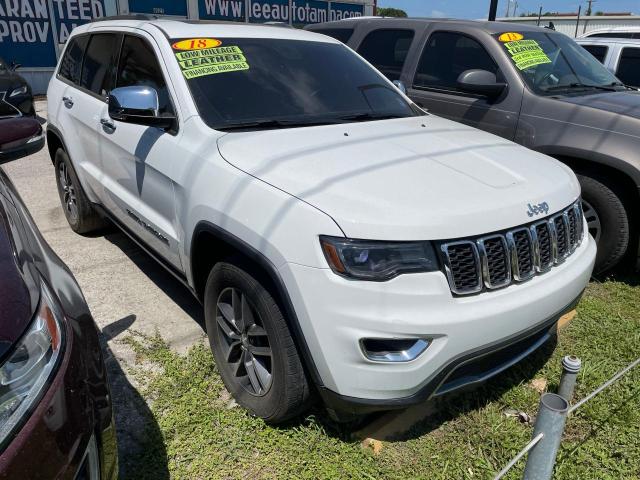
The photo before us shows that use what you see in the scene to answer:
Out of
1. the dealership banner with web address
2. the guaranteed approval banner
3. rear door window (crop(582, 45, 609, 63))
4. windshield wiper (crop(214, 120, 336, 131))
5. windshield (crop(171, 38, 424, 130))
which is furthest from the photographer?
the dealership banner with web address

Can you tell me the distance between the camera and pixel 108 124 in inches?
140

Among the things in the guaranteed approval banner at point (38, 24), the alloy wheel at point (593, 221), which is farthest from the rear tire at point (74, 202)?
the guaranteed approval banner at point (38, 24)

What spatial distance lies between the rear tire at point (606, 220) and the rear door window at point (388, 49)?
220cm

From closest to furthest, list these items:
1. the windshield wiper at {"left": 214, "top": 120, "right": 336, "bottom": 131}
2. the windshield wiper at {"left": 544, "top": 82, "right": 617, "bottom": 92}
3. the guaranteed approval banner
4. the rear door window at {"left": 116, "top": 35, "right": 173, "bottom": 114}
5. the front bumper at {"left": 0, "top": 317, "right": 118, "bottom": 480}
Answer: the front bumper at {"left": 0, "top": 317, "right": 118, "bottom": 480} → the windshield wiper at {"left": 214, "top": 120, "right": 336, "bottom": 131} → the rear door window at {"left": 116, "top": 35, "right": 173, "bottom": 114} → the windshield wiper at {"left": 544, "top": 82, "right": 617, "bottom": 92} → the guaranteed approval banner

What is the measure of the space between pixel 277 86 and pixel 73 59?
240 cm

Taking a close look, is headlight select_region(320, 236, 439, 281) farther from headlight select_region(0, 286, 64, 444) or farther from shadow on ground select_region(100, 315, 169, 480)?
shadow on ground select_region(100, 315, 169, 480)

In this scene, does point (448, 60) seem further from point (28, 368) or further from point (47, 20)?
point (47, 20)

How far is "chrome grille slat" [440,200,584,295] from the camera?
2.05 metres

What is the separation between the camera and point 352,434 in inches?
98.9

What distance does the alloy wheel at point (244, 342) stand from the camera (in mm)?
2441

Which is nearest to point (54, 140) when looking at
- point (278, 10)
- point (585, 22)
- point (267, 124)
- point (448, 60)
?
point (267, 124)

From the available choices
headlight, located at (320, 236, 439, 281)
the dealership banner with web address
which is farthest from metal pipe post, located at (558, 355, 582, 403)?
the dealership banner with web address

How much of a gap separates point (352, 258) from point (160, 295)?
7.29 ft

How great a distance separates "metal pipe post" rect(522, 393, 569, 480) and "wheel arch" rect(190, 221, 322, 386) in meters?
0.80
